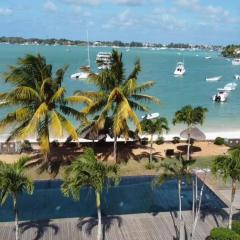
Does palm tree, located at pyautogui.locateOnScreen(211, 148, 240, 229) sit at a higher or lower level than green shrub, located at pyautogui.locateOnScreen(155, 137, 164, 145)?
higher

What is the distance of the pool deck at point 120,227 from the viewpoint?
70.6 ft

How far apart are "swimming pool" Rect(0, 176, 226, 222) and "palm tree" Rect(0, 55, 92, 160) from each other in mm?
3524

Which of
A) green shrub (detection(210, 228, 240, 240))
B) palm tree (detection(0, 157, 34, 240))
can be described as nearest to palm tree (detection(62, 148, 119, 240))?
palm tree (detection(0, 157, 34, 240))

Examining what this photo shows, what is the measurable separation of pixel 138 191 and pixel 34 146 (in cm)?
1134

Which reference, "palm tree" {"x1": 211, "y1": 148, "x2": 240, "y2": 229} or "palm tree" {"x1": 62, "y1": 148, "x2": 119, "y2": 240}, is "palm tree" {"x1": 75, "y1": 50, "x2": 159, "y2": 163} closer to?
"palm tree" {"x1": 211, "y1": 148, "x2": 240, "y2": 229}

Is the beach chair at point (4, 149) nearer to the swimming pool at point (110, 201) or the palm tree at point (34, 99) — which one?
the palm tree at point (34, 99)

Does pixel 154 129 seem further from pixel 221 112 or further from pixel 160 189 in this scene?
pixel 221 112

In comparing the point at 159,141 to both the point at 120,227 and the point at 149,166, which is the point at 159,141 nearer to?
the point at 149,166

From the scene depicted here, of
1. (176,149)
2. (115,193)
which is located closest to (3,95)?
(115,193)

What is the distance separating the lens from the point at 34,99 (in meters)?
28.1

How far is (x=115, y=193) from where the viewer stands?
27234 mm

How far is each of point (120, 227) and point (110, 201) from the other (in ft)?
12.1

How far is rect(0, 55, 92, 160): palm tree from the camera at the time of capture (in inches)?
1084

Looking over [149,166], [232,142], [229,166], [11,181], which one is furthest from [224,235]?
[232,142]
